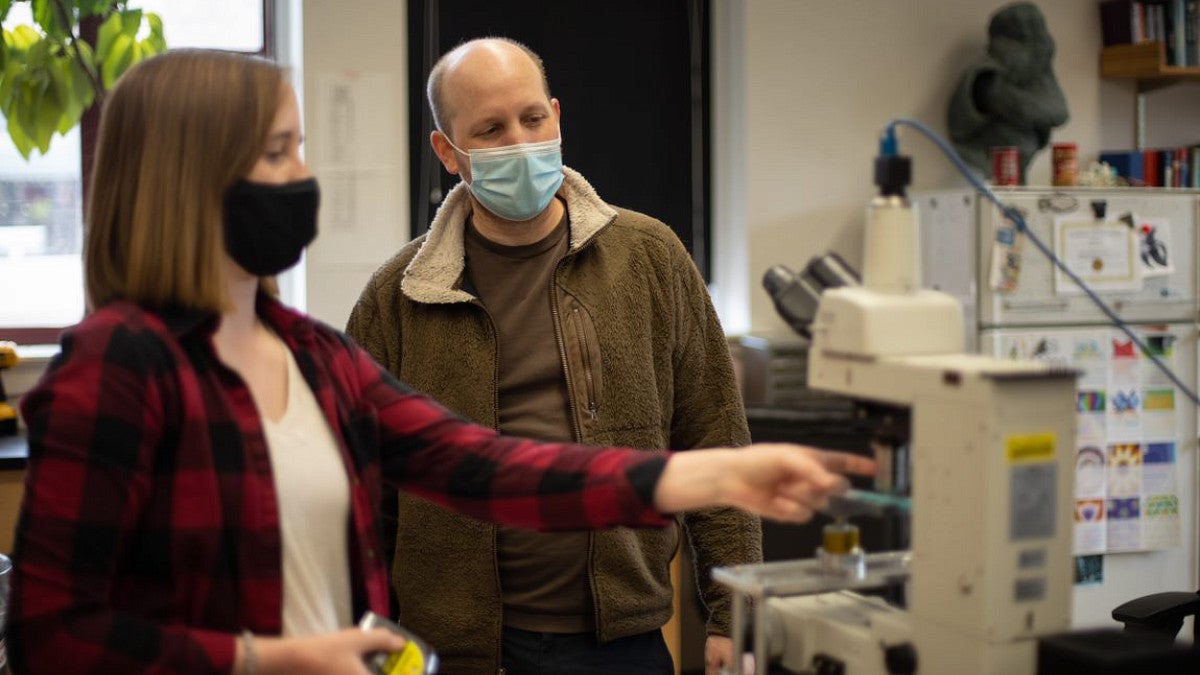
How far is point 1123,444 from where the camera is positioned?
3979 millimetres

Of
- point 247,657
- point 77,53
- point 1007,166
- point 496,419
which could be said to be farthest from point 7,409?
point 1007,166

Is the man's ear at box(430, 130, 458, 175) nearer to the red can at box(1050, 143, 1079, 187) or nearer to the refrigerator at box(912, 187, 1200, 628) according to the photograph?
the refrigerator at box(912, 187, 1200, 628)

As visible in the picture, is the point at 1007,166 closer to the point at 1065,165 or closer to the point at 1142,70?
the point at 1065,165

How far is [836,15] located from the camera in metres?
4.15

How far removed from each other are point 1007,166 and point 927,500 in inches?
118

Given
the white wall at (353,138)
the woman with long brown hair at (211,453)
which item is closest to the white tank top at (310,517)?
the woman with long brown hair at (211,453)

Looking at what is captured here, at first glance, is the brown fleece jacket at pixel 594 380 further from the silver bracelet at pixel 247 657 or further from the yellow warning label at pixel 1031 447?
the yellow warning label at pixel 1031 447

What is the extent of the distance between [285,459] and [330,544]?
0.32 ft

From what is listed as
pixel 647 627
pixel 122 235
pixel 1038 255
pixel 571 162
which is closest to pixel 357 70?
pixel 571 162

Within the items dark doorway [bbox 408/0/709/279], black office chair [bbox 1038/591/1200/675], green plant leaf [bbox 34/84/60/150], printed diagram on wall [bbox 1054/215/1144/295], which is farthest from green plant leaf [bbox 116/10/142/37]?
printed diagram on wall [bbox 1054/215/1144/295]

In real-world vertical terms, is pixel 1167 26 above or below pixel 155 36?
above

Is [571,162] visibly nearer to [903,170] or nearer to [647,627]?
[647,627]

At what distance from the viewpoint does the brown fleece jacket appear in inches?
72.6

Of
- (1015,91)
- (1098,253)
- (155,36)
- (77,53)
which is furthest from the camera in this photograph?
(1015,91)
